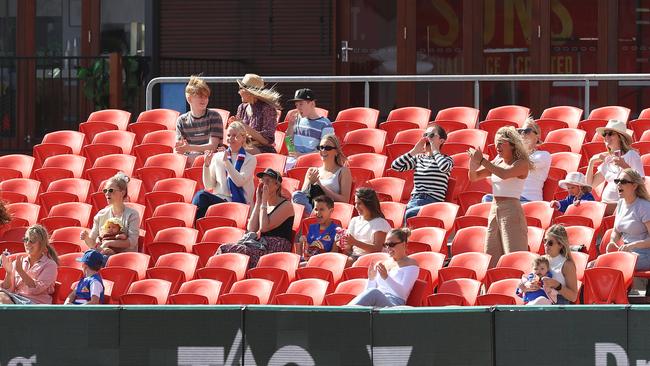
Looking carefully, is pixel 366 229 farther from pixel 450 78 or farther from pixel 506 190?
pixel 450 78

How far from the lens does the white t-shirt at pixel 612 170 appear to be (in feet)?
45.5

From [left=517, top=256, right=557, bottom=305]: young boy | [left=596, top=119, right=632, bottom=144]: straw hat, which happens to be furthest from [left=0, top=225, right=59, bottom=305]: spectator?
[left=596, top=119, right=632, bottom=144]: straw hat

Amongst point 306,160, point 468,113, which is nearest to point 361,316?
point 306,160

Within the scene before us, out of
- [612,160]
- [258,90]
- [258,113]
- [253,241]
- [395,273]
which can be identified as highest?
[258,90]

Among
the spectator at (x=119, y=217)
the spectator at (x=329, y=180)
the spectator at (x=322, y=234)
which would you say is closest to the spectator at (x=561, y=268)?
the spectator at (x=322, y=234)

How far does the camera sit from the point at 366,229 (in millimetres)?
13180

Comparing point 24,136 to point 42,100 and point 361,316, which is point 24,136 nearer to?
point 42,100

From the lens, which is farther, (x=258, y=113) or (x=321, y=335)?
(x=258, y=113)

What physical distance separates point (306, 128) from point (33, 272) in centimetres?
370

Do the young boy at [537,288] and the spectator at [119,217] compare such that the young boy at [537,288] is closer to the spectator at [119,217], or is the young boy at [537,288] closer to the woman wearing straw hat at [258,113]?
the spectator at [119,217]

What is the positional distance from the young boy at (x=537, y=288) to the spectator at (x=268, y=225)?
2.51 metres

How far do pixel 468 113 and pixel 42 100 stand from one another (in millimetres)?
6622

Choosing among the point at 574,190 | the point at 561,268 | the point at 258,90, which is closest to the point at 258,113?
the point at 258,90

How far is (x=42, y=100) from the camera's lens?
20.8 metres
